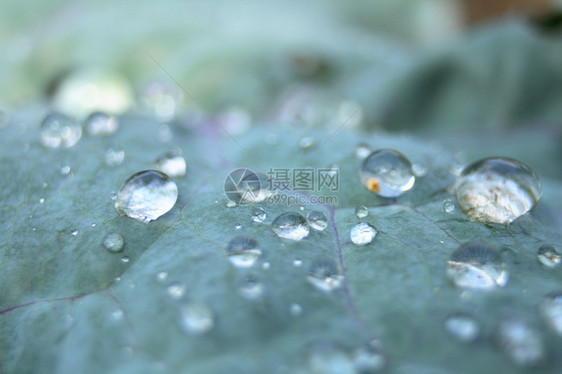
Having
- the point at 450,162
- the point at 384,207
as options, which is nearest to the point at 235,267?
the point at 384,207

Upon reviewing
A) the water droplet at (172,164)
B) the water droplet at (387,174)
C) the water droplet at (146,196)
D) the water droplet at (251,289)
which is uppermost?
the water droplet at (387,174)

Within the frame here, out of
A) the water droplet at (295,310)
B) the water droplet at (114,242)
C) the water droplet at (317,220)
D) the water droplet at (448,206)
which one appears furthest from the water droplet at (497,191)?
the water droplet at (114,242)

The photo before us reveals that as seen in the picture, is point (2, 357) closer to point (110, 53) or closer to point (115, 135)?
point (115, 135)

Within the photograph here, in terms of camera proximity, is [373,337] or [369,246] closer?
[373,337]

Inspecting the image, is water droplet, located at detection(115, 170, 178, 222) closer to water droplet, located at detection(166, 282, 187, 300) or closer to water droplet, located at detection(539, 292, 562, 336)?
water droplet, located at detection(166, 282, 187, 300)

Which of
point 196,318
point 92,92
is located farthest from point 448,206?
point 92,92

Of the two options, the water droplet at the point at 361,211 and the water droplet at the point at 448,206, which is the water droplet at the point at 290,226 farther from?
the water droplet at the point at 448,206

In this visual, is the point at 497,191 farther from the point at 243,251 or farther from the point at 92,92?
the point at 92,92
